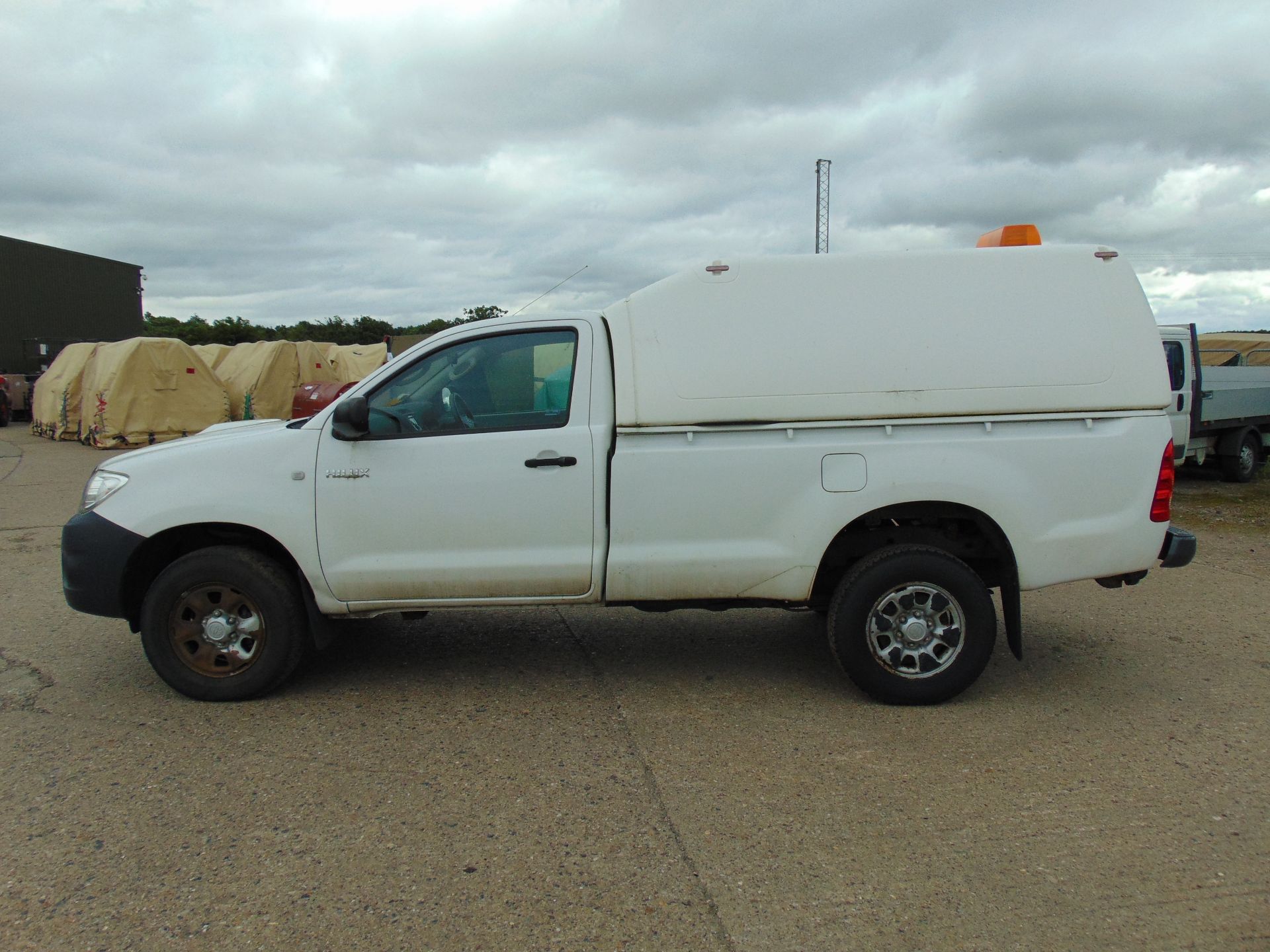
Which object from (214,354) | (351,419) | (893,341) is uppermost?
(214,354)

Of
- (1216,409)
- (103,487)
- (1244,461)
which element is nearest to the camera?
(103,487)

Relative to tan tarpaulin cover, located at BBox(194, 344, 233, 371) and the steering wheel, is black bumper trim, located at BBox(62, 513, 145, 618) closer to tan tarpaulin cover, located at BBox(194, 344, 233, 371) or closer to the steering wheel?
the steering wheel

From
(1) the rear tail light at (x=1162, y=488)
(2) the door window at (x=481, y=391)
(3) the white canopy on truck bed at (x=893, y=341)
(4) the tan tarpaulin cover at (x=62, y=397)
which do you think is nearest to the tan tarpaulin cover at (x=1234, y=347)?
(1) the rear tail light at (x=1162, y=488)

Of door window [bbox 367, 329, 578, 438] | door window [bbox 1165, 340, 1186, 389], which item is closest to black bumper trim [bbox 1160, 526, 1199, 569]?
door window [bbox 367, 329, 578, 438]

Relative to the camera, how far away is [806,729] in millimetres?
4340

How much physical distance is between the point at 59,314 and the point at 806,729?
1565 inches

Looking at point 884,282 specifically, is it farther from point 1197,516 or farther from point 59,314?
point 59,314

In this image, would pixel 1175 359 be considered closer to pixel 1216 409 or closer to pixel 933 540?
pixel 1216 409

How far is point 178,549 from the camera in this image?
191 inches

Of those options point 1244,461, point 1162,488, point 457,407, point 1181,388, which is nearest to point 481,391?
point 457,407

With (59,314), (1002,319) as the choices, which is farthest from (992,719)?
(59,314)

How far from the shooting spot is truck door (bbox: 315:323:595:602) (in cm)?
450

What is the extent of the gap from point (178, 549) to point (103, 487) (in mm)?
479

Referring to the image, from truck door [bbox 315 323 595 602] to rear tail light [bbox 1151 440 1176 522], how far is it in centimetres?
272
